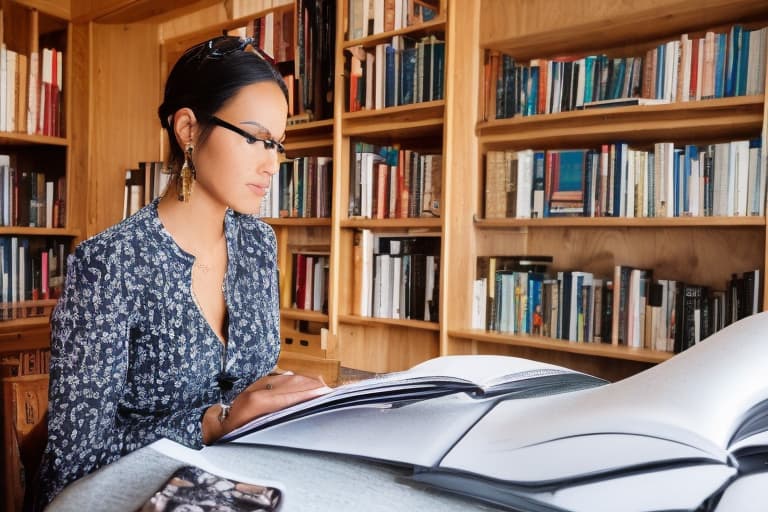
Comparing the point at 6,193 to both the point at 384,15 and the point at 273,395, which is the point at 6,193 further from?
the point at 273,395

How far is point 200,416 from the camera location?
780 millimetres

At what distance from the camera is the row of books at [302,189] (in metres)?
2.72

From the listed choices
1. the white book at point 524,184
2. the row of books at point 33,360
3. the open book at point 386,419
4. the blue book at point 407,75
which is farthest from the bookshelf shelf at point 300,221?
the open book at point 386,419

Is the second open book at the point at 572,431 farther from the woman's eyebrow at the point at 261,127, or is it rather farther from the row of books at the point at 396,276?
the row of books at the point at 396,276

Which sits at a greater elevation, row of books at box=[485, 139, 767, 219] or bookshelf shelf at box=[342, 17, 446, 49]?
bookshelf shelf at box=[342, 17, 446, 49]

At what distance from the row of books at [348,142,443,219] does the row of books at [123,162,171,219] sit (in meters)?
1.27

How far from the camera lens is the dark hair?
3.23ft

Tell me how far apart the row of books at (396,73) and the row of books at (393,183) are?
21 cm

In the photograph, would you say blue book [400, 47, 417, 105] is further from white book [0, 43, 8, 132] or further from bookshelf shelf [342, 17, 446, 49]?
white book [0, 43, 8, 132]

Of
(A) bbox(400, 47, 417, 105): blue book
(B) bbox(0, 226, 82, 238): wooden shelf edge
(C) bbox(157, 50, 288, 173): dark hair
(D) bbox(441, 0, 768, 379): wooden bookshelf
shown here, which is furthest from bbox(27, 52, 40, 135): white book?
(C) bbox(157, 50, 288, 173): dark hair

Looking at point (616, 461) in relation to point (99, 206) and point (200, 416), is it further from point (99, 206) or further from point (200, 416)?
point (99, 206)

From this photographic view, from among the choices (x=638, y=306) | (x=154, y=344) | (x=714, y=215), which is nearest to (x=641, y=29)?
(x=714, y=215)

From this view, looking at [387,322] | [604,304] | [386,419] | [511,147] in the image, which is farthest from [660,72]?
[386,419]

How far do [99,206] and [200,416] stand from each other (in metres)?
2.95
